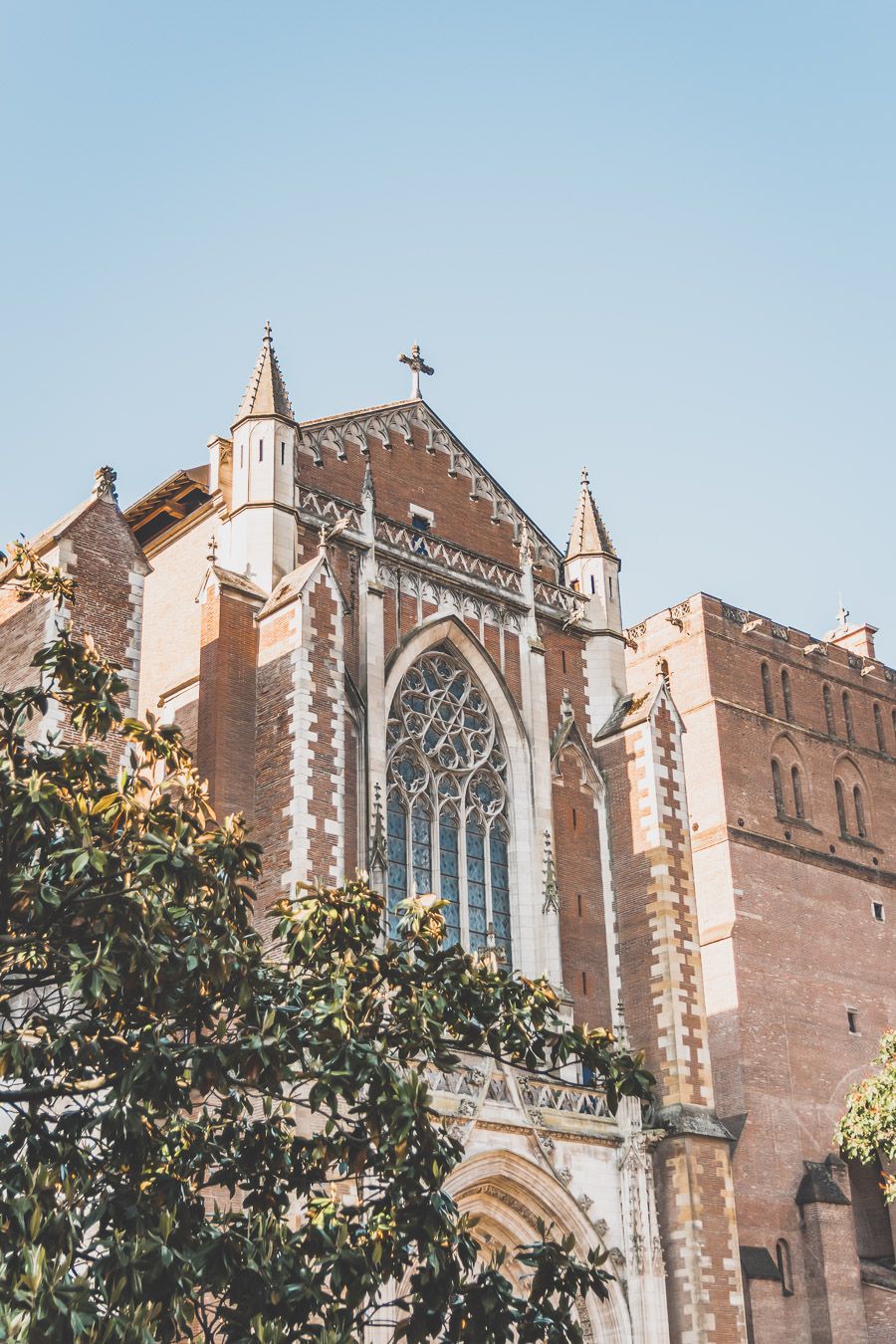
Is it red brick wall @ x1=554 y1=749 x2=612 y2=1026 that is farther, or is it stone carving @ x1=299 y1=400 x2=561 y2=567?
stone carving @ x1=299 y1=400 x2=561 y2=567

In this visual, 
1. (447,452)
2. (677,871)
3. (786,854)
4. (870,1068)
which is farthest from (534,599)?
(870,1068)

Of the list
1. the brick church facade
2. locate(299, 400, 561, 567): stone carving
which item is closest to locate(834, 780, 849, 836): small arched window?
the brick church facade

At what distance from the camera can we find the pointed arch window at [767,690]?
4097cm

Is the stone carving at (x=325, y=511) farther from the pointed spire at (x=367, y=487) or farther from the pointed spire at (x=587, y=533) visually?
the pointed spire at (x=587, y=533)

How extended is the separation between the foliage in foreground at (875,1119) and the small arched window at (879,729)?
11.0m

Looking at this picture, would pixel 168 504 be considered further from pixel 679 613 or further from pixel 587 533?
pixel 679 613

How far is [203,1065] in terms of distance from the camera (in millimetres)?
11930

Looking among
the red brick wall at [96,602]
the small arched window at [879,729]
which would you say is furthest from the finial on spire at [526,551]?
the small arched window at [879,729]

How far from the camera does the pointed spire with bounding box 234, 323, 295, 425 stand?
28.0 metres

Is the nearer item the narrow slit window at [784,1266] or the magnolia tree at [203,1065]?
the magnolia tree at [203,1065]

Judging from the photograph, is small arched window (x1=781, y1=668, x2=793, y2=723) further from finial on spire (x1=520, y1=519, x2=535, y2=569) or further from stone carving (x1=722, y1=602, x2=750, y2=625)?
finial on spire (x1=520, y1=519, x2=535, y2=569)

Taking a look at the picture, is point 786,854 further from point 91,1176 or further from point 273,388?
point 91,1176

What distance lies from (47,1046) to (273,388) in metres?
18.1

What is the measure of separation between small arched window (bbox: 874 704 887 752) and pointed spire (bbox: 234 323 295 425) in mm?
21728
